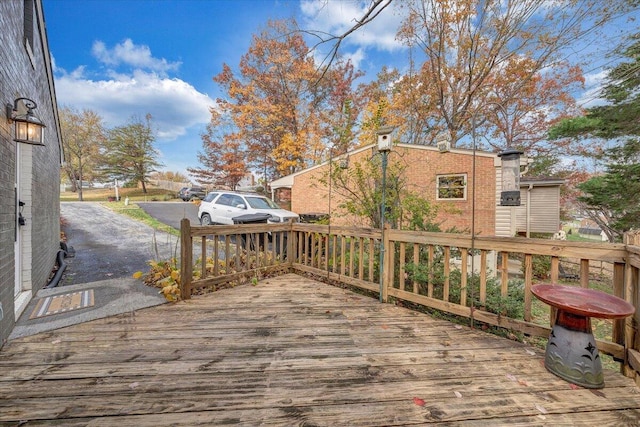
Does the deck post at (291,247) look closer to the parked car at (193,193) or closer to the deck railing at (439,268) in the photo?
the deck railing at (439,268)

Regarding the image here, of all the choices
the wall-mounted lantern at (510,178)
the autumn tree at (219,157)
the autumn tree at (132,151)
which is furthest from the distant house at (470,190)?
the autumn tree at (132,151)

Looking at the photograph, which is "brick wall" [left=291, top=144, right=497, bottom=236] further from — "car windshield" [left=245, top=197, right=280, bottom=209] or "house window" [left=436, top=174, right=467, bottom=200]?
"car windshield" [left=245, top=197, right=280, bottom=209]

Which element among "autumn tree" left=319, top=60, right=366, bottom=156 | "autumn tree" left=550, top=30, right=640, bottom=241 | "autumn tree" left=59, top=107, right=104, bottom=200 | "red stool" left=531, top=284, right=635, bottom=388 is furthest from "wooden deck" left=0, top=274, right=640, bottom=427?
"autumn tree" left=59, top=107, right=104, bottom=200

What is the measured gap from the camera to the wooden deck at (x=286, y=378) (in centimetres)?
149

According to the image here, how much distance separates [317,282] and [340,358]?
212 centimetres

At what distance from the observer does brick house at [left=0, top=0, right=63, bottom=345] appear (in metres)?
2.30

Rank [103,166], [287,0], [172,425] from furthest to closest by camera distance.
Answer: [103,166], [287,0], [172,425]

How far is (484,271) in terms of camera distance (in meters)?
2.67

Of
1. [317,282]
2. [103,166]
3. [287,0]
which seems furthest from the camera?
[103,166]

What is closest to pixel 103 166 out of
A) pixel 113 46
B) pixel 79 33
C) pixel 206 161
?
pixel 206 161

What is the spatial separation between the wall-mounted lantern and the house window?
7.10 meters

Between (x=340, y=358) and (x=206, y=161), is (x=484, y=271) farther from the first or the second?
(x=206, y=161)

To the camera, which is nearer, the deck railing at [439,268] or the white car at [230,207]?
the deck railing at [439,268]

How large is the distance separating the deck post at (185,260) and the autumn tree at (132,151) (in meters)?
26.6
